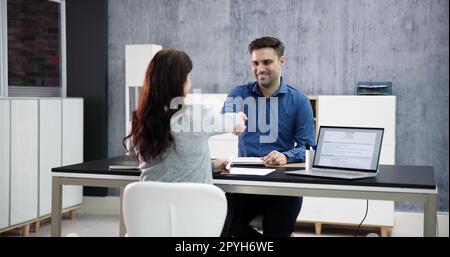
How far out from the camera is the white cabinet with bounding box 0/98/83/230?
17.3 feet

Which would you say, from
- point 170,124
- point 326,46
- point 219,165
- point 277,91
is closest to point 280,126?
point 277,91

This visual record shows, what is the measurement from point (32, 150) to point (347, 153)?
10.7 ft

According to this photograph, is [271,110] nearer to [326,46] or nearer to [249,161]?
[249,161]

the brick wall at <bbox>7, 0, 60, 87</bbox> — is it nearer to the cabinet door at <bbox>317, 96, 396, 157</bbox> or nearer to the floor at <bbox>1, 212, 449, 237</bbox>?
the floor at <bbox>1, 212, 449, 237</bbox>

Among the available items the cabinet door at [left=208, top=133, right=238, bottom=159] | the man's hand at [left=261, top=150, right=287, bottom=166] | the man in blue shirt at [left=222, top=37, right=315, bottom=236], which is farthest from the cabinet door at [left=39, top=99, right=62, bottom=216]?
the man's hand at [left=261, top=150, right=287, bottom=166]

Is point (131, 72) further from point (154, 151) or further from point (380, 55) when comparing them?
point (154, 151)

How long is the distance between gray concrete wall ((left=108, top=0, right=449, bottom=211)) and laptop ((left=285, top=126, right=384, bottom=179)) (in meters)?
2.63

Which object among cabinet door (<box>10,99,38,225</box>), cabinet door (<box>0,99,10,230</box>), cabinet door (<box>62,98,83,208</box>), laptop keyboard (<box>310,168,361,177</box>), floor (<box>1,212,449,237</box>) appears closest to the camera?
laptop keyboard (<box>310,168,361,177</box>)

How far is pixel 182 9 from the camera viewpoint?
251 inches

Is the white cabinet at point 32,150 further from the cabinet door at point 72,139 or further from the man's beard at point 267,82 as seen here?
the man's beard at point 267,82

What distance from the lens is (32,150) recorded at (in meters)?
5.57

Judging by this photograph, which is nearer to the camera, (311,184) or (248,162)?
(311,184)
